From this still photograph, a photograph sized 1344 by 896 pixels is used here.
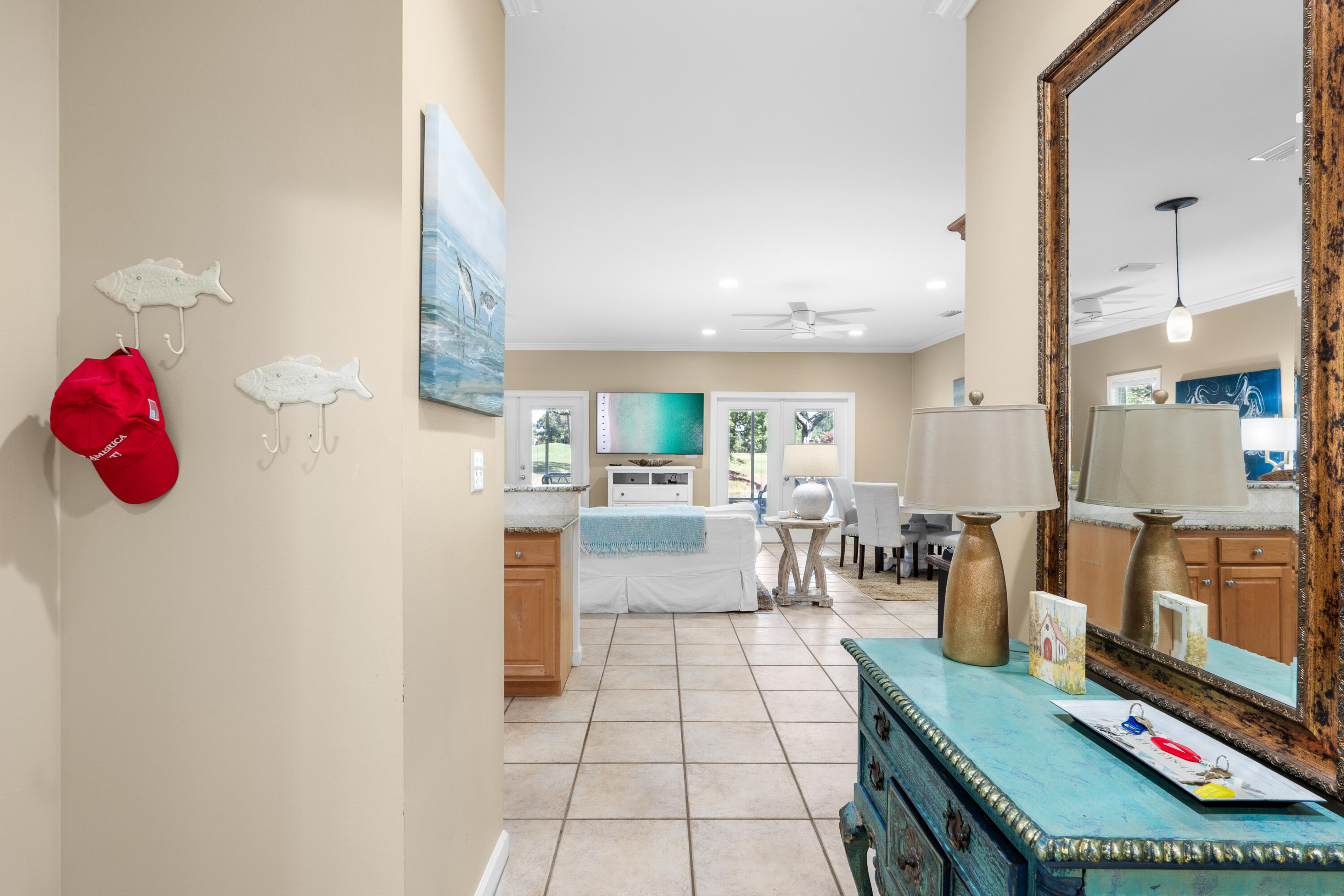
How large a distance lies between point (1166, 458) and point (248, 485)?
5.54 ft

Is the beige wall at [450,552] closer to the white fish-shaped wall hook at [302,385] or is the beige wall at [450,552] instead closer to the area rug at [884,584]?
the white fish-shaped wall hook at [302,385]

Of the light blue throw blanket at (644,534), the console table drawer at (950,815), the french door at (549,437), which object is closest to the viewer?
the console table drawer at (950,815)

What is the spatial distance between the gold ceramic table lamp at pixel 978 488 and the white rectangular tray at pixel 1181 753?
0.79 feet

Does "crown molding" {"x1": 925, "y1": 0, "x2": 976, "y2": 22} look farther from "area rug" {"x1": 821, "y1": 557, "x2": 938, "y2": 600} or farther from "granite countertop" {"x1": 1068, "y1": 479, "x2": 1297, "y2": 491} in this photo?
"area rug" {"x1": 821, "y1": 557, "x2": 938, "y2": 600}

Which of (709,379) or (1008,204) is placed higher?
(709,379)

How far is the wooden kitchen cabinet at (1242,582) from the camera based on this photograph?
0.92 meters

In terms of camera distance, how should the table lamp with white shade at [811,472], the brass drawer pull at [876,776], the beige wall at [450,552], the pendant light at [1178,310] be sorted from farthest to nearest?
the table lamp with white shade at [811,472] < the brass drawer pull at [876,776] < the beige wall at [450,552] < the pendant light at [1178,310]

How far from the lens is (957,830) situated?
103 centimetres

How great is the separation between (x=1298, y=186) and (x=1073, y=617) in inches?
29.4

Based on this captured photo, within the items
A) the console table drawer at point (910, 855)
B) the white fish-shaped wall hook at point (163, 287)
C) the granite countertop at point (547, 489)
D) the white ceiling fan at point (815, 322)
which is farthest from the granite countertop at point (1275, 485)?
the white ceiling fan at point (815, 322)

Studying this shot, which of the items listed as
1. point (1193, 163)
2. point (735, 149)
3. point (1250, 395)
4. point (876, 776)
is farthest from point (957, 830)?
point (735, 149)

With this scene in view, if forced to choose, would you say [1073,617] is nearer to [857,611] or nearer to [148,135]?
[148,135]

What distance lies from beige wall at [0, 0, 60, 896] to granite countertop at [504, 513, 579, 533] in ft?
5.71

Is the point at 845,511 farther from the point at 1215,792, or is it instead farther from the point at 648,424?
the point at 1215,792
